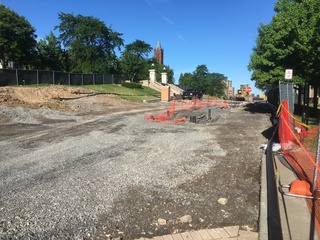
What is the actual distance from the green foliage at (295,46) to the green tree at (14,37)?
4493 centimetres

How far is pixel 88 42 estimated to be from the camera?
6512 cm

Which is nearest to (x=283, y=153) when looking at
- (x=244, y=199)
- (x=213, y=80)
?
(x=244, y=199)

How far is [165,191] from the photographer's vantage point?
5.92 metres

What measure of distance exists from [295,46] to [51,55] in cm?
5571

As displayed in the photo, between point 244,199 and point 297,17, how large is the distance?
48.5 feet

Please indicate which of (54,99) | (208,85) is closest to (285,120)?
(54,99)

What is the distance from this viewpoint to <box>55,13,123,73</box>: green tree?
207 feet

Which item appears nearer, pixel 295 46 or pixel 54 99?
pixel 295 46

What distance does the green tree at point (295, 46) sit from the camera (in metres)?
15.6

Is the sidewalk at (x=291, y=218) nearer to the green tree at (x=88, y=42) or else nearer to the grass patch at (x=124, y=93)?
the grass patch at (x=124, y=93)

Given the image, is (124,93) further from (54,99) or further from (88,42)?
(88,42)

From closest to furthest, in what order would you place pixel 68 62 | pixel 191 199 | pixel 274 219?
pixel 274 219
pixel 191 199
pixel 68 62

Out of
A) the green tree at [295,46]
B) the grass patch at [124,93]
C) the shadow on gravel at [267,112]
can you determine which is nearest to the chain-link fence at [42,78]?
the grass patch at [124,93]

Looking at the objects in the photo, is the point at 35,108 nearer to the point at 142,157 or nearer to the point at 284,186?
the point at 142,157
